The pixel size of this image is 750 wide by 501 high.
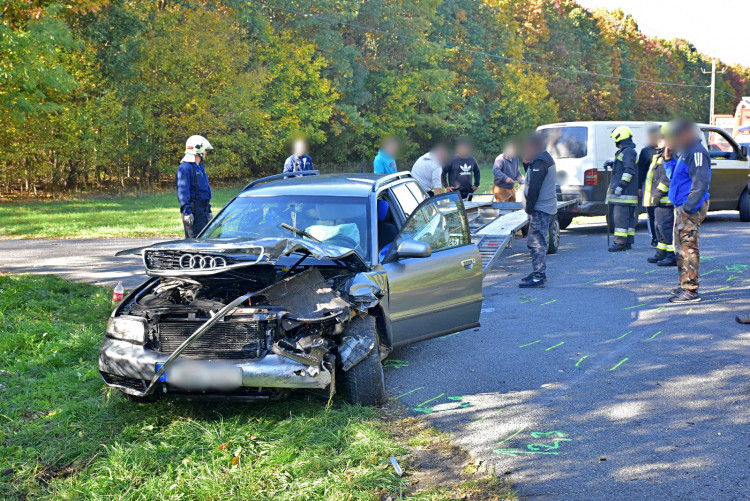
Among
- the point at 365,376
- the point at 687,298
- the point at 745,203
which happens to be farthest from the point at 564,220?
the point at 365,376

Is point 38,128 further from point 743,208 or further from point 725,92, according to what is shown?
point 725,92

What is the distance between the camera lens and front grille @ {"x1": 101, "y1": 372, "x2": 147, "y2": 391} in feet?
15.6

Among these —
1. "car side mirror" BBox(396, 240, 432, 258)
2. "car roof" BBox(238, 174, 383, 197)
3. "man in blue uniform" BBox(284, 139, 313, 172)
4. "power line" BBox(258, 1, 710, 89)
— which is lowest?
"car side mirror" BBox(396, 240, 432, 258)

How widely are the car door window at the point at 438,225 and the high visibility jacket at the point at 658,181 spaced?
490 cm

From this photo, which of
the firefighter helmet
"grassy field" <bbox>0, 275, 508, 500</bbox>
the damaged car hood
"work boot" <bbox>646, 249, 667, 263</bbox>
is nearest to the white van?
the firefighter helmet

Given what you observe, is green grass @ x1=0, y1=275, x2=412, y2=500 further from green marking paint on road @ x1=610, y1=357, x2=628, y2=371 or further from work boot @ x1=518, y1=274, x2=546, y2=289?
work boot @ x1=518, y1=274, x2=546, y2=289

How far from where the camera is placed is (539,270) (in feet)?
32.7

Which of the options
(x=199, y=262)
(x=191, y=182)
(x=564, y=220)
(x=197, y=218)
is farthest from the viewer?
(x=564, y=220)

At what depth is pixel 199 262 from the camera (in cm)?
485

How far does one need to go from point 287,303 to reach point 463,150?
949 centimetres

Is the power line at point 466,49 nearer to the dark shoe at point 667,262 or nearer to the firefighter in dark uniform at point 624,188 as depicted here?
the firefighter in dark uniform at point 624,188

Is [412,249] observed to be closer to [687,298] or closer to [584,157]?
[687,298]

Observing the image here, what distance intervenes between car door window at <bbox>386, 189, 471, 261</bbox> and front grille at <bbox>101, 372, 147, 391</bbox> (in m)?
2.20

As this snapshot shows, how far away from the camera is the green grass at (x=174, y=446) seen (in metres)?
3.89
